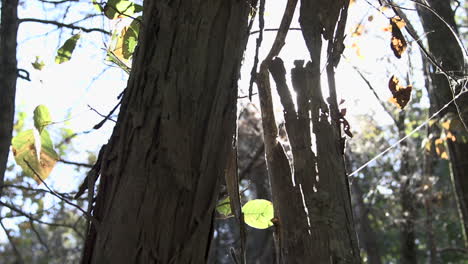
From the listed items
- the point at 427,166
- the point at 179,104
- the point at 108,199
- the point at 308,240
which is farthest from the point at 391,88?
the point at 427,166

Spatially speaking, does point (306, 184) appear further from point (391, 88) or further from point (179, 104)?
point (391, 88)

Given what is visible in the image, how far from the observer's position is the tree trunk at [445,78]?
11.1 ft

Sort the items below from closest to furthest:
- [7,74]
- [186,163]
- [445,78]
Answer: [186,163]
[7,74]
[445,78]

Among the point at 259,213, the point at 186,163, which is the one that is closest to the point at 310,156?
the point at 259,213

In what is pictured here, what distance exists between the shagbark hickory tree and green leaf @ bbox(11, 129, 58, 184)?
0.56 meters

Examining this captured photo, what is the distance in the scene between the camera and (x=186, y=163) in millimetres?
867

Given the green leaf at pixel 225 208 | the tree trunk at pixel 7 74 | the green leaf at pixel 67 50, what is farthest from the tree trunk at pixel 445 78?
the tree trunk at pixel 7 74

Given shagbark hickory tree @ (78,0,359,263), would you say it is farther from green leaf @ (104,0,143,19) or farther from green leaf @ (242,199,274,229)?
green leaf @ (104,0,143,19)

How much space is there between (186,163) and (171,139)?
52 millimetres

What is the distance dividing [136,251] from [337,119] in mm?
706

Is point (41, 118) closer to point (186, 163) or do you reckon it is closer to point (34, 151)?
point (34, 151)

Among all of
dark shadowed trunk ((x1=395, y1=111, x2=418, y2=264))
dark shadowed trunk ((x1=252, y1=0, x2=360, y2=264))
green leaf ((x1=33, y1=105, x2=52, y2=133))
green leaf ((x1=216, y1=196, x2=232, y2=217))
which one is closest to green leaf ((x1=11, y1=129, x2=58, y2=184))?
green leaf ((x1=33, y1=105, x2=52, y2=133))

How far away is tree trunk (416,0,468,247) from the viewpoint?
11.1ft

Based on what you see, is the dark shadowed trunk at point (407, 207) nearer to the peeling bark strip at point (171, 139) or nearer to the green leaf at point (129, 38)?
the green leaf at point (129, 38)
